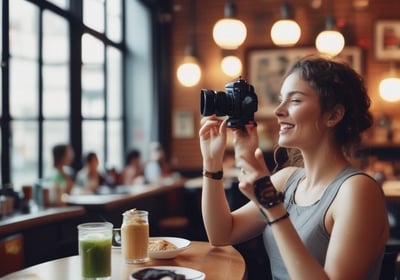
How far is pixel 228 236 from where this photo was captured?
1.89 meters

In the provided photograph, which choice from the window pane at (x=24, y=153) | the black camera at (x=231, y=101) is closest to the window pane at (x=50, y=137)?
the window pane at (x=24, y=153)

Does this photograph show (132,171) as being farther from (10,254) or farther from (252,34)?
(10,254)

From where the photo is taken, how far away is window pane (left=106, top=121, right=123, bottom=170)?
665 centimetres

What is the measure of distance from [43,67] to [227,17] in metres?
1.75

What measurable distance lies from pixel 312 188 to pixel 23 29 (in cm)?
340

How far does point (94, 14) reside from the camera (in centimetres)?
595

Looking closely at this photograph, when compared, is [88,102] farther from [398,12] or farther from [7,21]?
[398,12]

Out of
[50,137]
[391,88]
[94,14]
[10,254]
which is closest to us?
[10,254]

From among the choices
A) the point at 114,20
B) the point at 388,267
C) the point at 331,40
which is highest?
the point at 114,20

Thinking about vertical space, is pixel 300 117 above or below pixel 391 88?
below

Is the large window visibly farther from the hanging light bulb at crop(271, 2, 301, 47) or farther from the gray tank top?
the gray tank top

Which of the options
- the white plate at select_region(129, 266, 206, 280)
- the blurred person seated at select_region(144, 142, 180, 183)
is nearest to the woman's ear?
the white plate at select_region(129, 266, 206, 280)

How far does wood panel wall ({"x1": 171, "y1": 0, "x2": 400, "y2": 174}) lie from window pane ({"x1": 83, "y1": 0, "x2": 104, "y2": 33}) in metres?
2.11

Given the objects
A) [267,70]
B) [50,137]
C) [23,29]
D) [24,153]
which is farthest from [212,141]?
[267,70]
